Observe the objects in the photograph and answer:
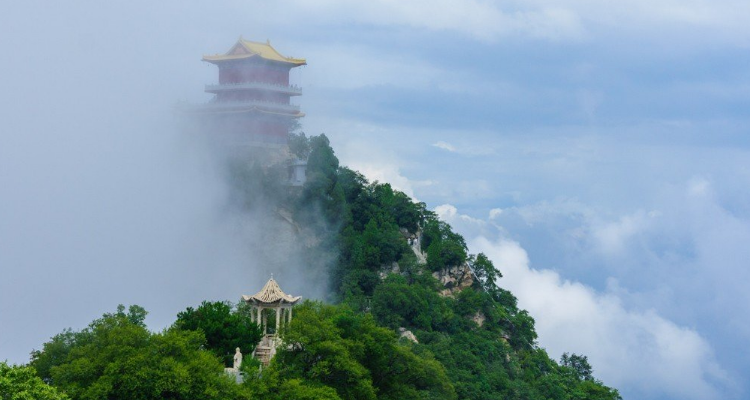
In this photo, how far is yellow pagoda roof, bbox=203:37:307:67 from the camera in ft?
261

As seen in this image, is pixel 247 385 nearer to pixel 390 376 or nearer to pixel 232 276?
pixel 390 376

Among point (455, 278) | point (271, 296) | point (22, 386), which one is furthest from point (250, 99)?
point (22, 386)

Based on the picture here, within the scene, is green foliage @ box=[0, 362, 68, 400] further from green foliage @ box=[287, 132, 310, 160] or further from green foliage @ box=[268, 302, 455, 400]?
green foliage @ box=[287, 132, 310, 160]

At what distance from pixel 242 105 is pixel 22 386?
39880 millimetres

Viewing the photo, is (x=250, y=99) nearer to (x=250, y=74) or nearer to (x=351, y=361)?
(x=250, y=74)

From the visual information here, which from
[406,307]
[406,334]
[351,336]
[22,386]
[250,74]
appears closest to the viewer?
[22,386]

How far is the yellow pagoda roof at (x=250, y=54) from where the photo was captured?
7956cm

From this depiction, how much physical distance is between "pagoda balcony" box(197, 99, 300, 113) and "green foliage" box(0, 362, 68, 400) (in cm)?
3844

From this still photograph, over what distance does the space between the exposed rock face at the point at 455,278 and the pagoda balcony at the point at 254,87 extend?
1435 centimetres

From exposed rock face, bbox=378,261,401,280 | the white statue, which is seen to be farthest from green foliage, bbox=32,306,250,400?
exposed rock face, bbox=378,261,401,280

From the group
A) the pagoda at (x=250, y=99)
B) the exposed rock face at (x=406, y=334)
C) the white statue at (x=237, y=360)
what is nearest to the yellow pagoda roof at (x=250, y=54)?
the pagoda at (x=250, y=99)

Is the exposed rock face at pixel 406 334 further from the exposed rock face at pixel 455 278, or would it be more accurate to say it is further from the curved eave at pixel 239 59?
the curved eave at pixel 239 59

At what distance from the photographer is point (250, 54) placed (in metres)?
79.5

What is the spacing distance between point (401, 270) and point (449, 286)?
10.3 ft
